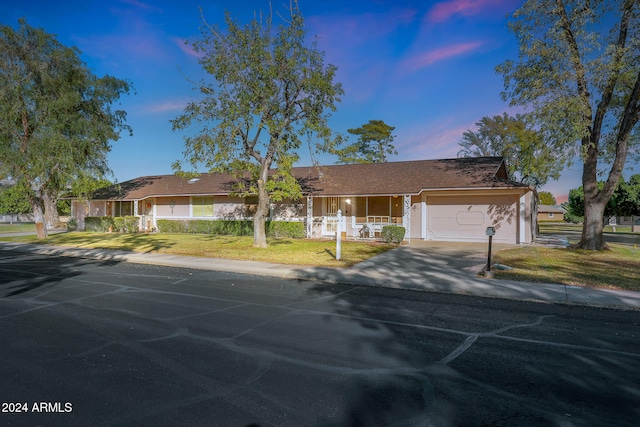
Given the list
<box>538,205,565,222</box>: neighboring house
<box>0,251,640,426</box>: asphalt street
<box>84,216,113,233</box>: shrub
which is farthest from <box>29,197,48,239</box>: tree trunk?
<box>538,205,565,222</box>: neighboring house

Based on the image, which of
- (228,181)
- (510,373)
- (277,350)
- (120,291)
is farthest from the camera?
(228,181)

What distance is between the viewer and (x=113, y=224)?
2755 centimetres

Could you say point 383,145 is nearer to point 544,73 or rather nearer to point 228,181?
point 228,181

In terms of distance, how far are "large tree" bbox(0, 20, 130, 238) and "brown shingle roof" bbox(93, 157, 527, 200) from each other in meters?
5.68

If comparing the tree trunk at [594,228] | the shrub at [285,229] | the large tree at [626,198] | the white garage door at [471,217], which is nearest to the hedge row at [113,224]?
the shrub at [285,229]

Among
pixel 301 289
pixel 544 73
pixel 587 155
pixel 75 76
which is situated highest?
pixel 75 76

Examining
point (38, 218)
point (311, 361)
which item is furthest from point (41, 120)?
point (311, 361)

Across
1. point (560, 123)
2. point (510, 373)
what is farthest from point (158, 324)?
point (560, 123)

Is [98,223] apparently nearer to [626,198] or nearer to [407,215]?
[407,215]

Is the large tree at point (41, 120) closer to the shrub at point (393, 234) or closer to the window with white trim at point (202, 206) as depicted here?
the window with white trim at point (202, 206)

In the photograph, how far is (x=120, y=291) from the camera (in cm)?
812

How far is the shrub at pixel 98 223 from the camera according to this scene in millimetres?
27656

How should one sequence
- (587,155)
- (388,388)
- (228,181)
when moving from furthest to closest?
1. (228,181)
2. (587,155)
3. (388,388)

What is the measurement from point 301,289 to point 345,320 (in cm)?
271
